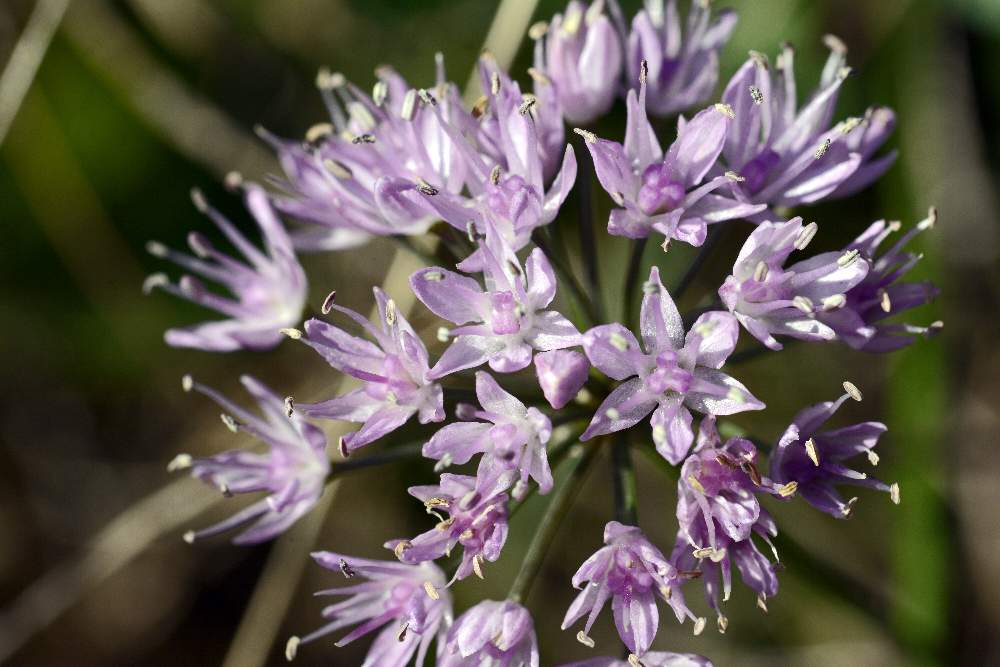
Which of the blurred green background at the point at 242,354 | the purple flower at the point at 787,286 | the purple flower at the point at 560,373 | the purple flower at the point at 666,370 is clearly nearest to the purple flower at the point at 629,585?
the purple flower at the point at 666,370

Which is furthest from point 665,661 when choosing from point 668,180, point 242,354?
point 242,354

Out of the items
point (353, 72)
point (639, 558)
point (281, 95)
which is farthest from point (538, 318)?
point (281, 95)

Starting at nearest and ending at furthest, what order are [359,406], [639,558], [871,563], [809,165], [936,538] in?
[639,558]
[359,406]
[809,165]
[936,538]
[871,563]

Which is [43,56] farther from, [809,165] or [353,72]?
[809,165]

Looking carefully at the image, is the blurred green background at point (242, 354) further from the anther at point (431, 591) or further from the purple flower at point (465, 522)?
the purple flower at point (465, 522)

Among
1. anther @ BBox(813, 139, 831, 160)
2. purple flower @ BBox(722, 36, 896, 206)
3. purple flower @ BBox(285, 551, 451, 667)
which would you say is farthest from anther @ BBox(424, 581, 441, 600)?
anther @ BBox(813, 139, 831, 160)

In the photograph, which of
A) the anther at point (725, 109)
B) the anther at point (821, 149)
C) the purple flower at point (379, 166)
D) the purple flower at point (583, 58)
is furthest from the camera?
the purple flower at point (583, 58)
